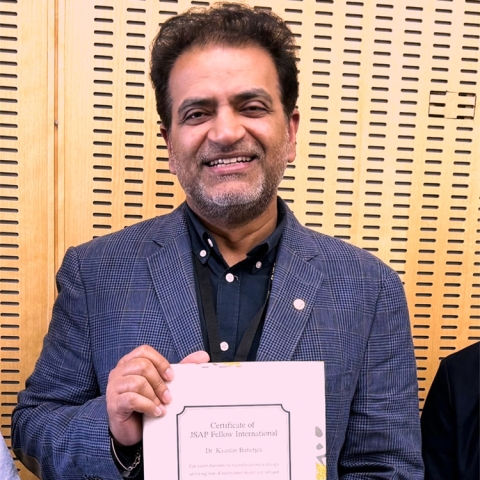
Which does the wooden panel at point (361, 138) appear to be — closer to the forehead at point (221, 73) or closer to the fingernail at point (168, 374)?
the forehead at point (221, 73)

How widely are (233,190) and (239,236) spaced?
5.6 inches

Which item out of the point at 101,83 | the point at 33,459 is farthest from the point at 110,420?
the point at 101,83

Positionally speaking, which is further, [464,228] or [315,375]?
[464,228]

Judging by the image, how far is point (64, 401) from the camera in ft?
4.10

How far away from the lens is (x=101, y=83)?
1667mm

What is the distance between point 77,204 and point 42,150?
18 cm

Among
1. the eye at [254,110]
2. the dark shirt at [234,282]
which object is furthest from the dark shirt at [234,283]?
the eye at [254,110]

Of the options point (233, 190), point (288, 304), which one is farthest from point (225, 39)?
point (288, 304)

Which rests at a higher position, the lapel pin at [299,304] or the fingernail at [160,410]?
the lapel pin at [299,304]

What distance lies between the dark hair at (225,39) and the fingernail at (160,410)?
68cm

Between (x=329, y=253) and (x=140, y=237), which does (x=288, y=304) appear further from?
(x=140, y=237)

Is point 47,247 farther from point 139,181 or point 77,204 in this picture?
point 139,181

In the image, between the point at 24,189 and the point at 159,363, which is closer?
the point at 159,363

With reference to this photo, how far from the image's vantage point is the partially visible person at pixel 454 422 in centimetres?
135
